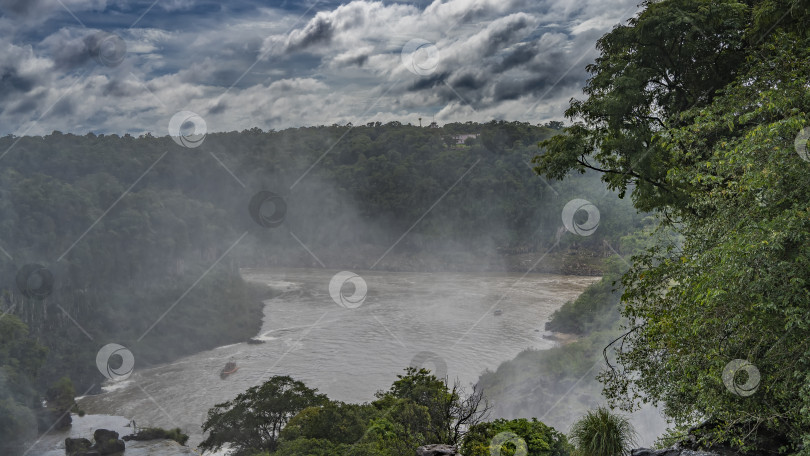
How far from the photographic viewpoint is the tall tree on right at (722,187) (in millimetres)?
5867

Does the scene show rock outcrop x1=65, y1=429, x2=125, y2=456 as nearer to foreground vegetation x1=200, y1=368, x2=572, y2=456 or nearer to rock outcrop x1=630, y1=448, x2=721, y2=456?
foreground vegetation x1=200, y1=368, x2=572, y2=456

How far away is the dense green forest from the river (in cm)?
441

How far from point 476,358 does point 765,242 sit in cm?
4150

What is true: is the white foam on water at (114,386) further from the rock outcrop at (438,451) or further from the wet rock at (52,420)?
the rock outcrop at (438,451)

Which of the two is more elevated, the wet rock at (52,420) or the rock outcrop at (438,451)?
the rock outcrop at (438,451)

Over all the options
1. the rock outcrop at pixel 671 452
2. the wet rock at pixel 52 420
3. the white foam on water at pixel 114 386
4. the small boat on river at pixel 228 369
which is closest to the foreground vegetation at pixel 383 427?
Result: the rock outcrop at pixel 671 452

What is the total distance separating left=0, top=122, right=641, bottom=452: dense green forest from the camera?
176 ft

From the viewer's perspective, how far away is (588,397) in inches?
1321

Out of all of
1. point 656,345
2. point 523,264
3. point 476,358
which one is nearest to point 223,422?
point 656,345

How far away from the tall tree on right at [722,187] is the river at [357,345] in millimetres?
30073

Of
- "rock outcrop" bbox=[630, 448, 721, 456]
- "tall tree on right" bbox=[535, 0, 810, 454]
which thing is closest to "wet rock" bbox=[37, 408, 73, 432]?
"tall tree on right" bbox=[535, 0, 810, 454]

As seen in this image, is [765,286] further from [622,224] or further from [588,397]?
[622,224]

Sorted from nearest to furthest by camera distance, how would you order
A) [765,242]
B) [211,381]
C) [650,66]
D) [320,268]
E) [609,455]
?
[765,242], [609,455], [650,66], [211,381], [320,268]

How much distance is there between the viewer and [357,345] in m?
50.1
